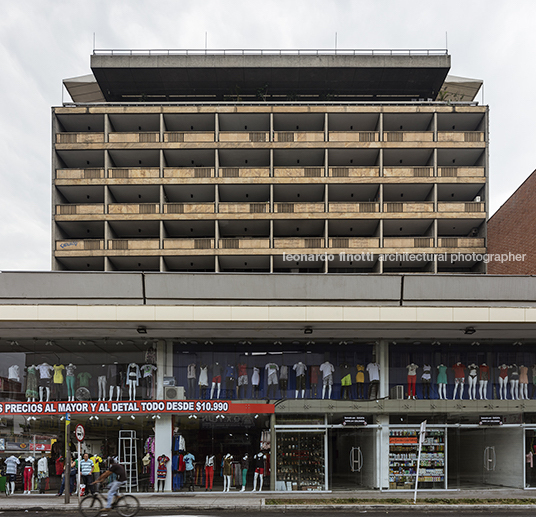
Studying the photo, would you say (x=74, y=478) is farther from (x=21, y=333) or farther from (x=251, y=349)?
(x=251, y=349)

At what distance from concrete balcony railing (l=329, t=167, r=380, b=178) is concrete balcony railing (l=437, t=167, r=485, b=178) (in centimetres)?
536

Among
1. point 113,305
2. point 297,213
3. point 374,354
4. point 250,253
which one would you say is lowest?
point 374,354

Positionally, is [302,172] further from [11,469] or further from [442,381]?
[11,469]

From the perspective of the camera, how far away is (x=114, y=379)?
65.4ft

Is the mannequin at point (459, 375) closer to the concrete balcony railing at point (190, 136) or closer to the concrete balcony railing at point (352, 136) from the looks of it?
the concrete balcony railing at point (352, 136)

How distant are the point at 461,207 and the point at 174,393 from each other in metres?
32.6

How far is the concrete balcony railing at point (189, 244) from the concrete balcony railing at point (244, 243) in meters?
1.10

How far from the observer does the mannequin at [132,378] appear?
19.7 m

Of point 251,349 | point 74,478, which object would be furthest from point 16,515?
point 251,349

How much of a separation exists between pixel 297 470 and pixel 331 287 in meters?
6.83

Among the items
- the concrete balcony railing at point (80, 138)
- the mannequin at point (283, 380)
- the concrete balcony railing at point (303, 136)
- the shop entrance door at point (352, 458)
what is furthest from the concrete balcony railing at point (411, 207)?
the mannequin at point (283, 380)

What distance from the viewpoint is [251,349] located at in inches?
810

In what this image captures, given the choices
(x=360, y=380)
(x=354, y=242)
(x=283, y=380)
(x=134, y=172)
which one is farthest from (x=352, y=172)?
(x=283, y=380)

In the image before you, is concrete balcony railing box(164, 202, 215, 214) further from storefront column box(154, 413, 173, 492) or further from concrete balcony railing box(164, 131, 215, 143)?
storefront column box(154, 413, 173, 492)
